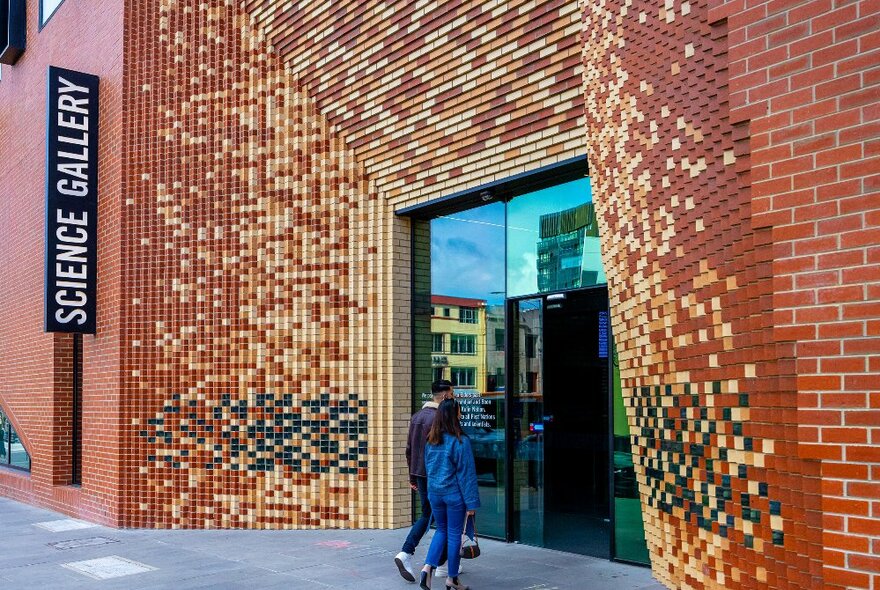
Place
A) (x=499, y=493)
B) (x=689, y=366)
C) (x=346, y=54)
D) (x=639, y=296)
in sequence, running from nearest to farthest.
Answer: (x=689, y=366)
(x=639, y=296)
(x=499, y=493)
(x=346, y=54)

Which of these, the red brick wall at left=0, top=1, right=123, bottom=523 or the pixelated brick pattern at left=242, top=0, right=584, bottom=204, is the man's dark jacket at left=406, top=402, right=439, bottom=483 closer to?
the pixelated brick pattern at left=242, top=0, right=584, bottom=204

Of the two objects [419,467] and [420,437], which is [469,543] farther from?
[420,437]

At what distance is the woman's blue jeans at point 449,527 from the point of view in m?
6.73

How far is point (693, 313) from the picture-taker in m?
4.79

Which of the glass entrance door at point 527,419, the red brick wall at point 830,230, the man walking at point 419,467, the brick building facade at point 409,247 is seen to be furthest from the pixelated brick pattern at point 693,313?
the glass entrance door at point 527,419

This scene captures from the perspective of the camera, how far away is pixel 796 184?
3457 millimetres

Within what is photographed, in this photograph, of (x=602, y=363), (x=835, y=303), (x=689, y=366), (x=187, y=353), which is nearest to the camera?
(x=835, y=303)

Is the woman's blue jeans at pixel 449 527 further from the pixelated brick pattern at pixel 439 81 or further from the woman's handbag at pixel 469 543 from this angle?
the pixelated brick pattern at pixel 439 81

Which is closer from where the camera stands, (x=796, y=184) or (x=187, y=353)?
(x=796, y=184)

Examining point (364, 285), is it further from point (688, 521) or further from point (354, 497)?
point (688, 521)

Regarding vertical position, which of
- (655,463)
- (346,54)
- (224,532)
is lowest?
(224,532)

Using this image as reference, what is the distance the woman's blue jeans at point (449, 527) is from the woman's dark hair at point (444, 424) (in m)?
0.48

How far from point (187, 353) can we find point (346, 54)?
4.36 metres

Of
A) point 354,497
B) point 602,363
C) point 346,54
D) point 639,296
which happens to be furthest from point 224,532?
point 639,296
